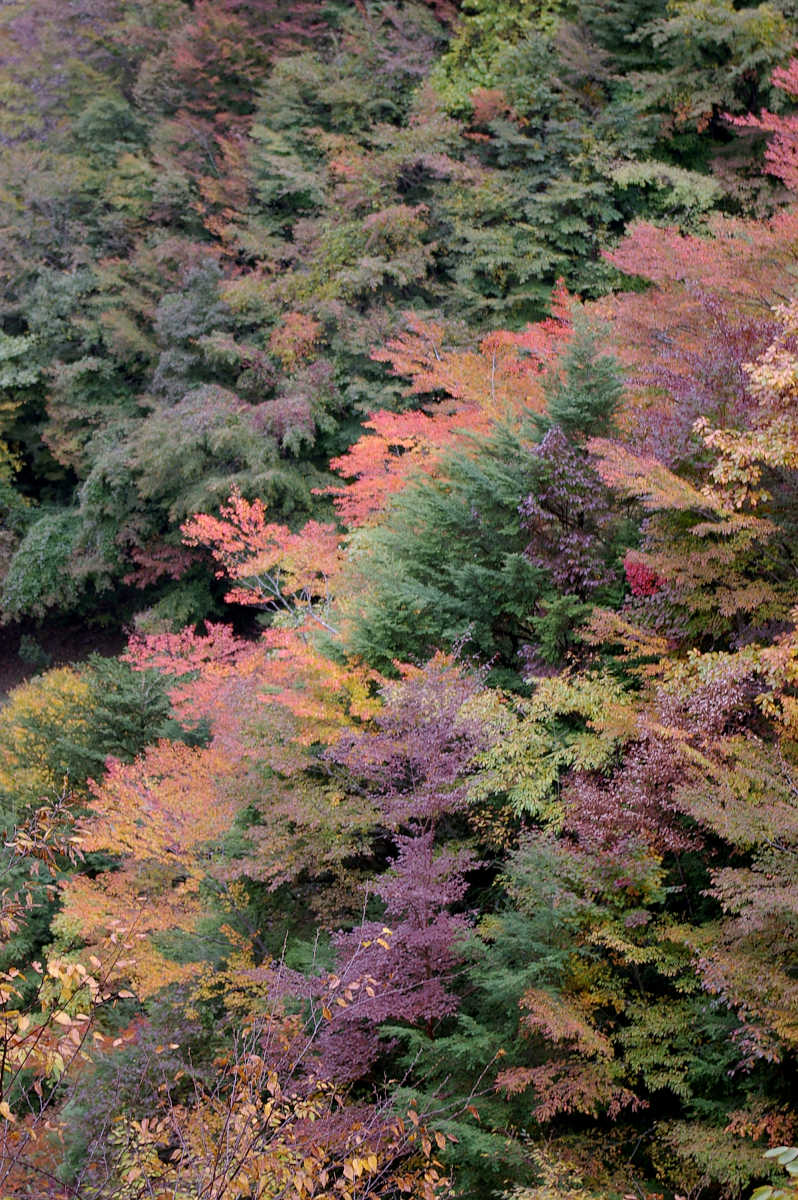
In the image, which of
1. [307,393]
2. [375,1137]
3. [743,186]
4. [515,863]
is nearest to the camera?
[375,1137]

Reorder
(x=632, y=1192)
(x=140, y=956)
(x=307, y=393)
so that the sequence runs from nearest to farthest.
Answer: (x=632, y=1192), (x=140, y=956), (x=307, y=393)

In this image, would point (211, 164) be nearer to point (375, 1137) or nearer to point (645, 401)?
point (645, 401)

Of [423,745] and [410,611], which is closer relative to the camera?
[423,745]

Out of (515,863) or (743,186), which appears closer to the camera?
(515,863)

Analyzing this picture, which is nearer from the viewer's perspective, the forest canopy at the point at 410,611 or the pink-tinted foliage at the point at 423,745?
the forest canopy at the point at 410,611

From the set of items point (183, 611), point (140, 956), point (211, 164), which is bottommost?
point (140, 956)

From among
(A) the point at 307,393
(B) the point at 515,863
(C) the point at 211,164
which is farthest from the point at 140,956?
(C) the point at 211,164

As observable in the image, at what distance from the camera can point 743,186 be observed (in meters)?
15.7

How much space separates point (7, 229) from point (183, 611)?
40.4ft

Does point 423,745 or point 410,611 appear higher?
point 410,611

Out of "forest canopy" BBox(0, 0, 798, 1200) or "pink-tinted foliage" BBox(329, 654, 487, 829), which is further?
"pink-tinted foliage" BBox(329, 654, 487, 829)

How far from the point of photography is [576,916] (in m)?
6.96

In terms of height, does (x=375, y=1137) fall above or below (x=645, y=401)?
below

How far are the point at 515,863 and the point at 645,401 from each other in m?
5.43
